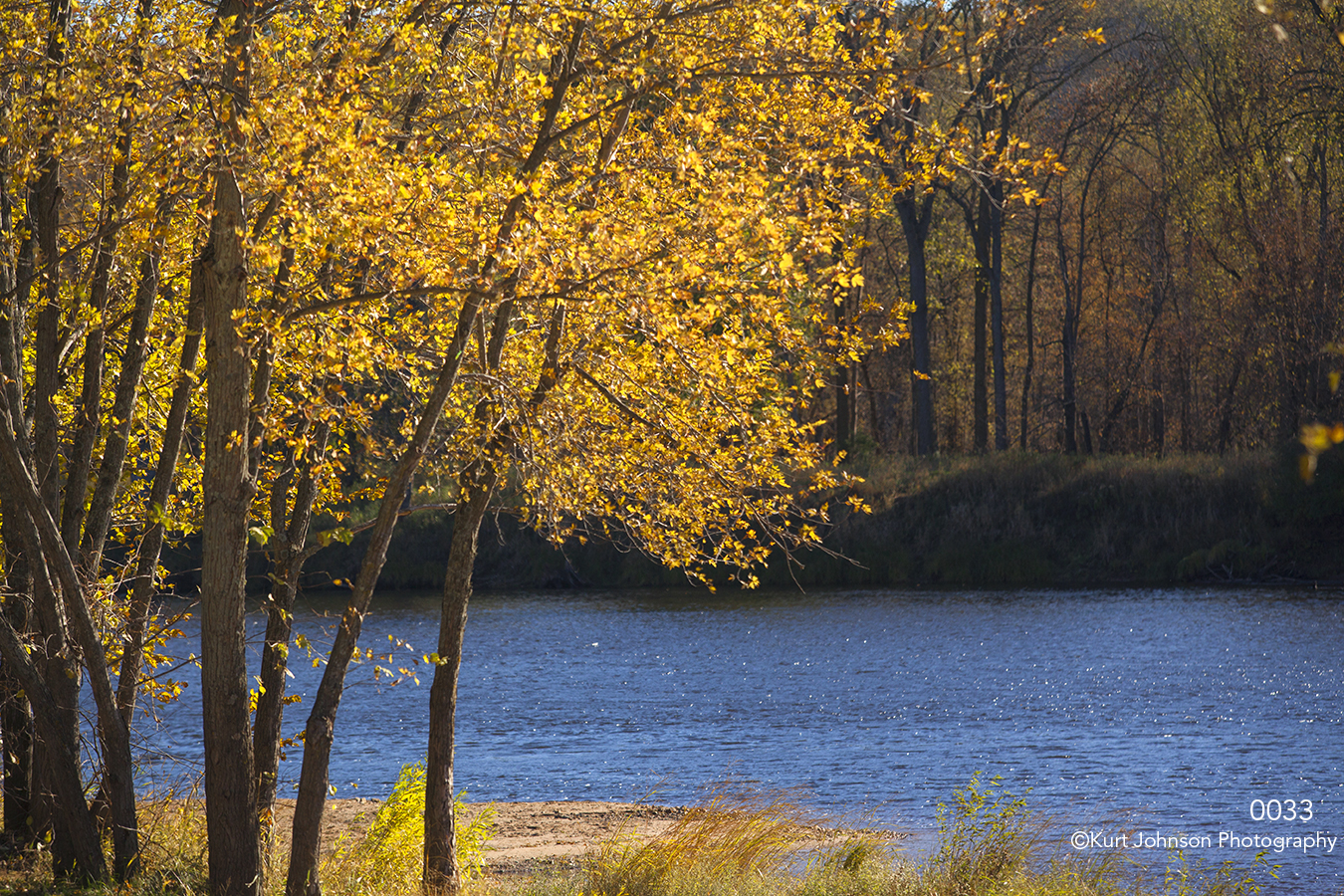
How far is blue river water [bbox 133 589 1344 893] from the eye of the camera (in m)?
12.8

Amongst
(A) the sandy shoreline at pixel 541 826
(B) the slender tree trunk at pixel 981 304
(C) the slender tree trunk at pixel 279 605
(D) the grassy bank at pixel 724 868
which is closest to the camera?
(C) the slender tree trunk at pixel 279 605

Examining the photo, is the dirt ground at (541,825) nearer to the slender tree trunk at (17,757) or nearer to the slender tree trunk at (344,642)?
the slender tree trunk at (17,757)

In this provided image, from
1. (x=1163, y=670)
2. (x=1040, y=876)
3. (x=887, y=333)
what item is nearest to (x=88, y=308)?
(x=887, y=333)

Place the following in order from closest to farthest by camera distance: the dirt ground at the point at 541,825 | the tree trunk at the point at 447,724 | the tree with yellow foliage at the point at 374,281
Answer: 1. the tree with yellow foliage at the point at 374,281
2. the tree trunk at the point at 447,724
3. the dirt ground at the point at 541,825

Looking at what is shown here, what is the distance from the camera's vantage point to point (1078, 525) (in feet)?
107

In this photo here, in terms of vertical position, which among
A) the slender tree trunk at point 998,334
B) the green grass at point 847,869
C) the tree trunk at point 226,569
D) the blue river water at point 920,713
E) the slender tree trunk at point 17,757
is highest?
the slender tree trunk at point 998,334

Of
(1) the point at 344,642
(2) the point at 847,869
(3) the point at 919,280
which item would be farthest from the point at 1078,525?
(1) the point at 344,642

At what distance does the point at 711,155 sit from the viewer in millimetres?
6902

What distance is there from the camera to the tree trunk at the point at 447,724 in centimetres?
849

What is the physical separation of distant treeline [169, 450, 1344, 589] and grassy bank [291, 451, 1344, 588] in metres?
0.03

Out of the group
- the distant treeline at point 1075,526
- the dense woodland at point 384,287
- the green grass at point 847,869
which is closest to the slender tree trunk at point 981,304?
the distant treeline at point 1075,526

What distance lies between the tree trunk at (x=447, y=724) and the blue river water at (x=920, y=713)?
1.42 feet

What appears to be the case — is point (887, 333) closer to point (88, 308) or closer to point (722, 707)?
point (88, 308)

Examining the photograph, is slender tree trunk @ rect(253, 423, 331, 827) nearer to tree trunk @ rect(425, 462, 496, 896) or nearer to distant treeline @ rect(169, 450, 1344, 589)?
tree trunk @ rect(425, 462, 496, 896)
